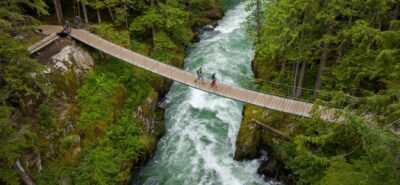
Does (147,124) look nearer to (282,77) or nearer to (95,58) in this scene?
(95,58)

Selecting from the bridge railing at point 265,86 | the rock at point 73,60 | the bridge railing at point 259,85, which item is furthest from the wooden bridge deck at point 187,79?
the rock at point 73,60

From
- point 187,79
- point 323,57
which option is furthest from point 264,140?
point 187,79

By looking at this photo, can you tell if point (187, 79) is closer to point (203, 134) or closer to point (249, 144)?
point (203, 134)

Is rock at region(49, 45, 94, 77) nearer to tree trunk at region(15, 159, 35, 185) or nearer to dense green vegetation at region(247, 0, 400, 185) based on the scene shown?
tree trunk at region(15, 159, 35, 185)

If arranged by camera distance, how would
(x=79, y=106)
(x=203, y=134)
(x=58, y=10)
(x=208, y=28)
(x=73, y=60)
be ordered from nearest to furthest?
(x=79, y=106), (x=73, y=60), (x=203, y=134), (x=58, y=10), (x=208, y=28)

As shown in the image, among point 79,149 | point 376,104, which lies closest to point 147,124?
point 79,149

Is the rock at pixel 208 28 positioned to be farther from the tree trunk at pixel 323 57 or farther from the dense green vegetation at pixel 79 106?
the tree trunk at pixel 323 57

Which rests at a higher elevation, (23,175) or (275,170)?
(23,175)
